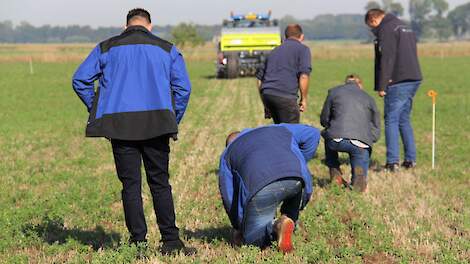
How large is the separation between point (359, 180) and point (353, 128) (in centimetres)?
58

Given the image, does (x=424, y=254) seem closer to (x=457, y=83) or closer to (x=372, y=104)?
(x=372, y=104)

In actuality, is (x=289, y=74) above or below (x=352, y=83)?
above

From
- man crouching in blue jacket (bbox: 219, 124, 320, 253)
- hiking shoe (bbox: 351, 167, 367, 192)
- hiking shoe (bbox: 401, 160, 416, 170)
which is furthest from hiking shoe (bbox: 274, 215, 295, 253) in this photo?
hiking shoe (bbox: 401, 160, 416, 170)

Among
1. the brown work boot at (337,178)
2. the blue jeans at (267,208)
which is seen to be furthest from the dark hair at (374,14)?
the blue jeans at (267,208)

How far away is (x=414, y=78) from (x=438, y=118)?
6.30 meters

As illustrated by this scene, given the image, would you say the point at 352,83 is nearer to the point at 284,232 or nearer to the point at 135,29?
the point at 284,232

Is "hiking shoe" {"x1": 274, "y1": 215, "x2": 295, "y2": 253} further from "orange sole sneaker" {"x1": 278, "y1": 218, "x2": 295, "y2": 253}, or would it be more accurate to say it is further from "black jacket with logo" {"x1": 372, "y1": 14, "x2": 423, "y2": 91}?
"black jacket with logo" {"x1": 372, "y1": 14, "x2": 423, "y2": 91}

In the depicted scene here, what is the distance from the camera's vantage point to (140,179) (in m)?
4.39

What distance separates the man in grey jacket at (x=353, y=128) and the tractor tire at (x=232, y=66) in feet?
69.2

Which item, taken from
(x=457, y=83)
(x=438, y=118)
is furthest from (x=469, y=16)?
(x=438, y=118)

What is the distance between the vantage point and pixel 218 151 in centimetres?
962

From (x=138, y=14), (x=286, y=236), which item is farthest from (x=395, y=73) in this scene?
(x=138, y=14)

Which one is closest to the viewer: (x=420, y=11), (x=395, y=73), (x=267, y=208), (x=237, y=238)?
(x=267, y=208)

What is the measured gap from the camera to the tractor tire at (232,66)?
2775 cm
